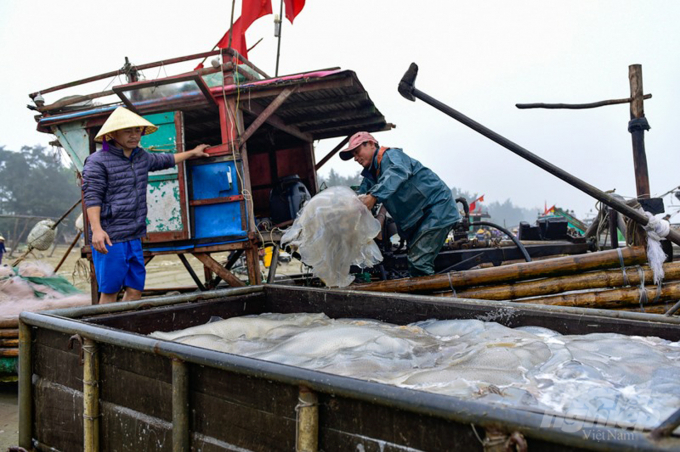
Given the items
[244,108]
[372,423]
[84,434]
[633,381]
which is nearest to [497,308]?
[633,381]

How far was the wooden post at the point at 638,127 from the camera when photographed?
4.86m

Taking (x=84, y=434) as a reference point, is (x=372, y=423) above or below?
above

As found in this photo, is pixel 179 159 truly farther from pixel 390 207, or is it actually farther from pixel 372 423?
pixel 372 423

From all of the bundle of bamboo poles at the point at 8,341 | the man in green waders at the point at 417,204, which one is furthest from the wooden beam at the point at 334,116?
the bundle of bamboo poles at the point at 8,341

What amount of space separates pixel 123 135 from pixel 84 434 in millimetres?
2758

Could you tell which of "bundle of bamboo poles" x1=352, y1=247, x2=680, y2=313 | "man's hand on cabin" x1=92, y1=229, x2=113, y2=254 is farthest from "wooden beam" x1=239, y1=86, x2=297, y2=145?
"bundle of bamboo poles" x1=352, y1=247, x2=680, y2=313

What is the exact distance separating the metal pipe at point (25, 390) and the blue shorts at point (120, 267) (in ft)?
4.77

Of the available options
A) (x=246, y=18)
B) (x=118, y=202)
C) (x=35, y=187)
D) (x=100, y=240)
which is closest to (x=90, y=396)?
(x=100, y=240)

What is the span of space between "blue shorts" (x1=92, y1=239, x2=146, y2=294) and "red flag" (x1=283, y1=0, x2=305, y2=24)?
583 cm

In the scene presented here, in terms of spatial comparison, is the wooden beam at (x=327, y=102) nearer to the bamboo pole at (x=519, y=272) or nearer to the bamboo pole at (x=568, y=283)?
the bamboo pole at (x=519, y=272)

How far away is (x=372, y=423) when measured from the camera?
4.32ft

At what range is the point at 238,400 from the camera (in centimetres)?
159

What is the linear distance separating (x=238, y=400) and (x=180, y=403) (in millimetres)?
255

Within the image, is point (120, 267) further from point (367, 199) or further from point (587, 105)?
point (587, 105)
